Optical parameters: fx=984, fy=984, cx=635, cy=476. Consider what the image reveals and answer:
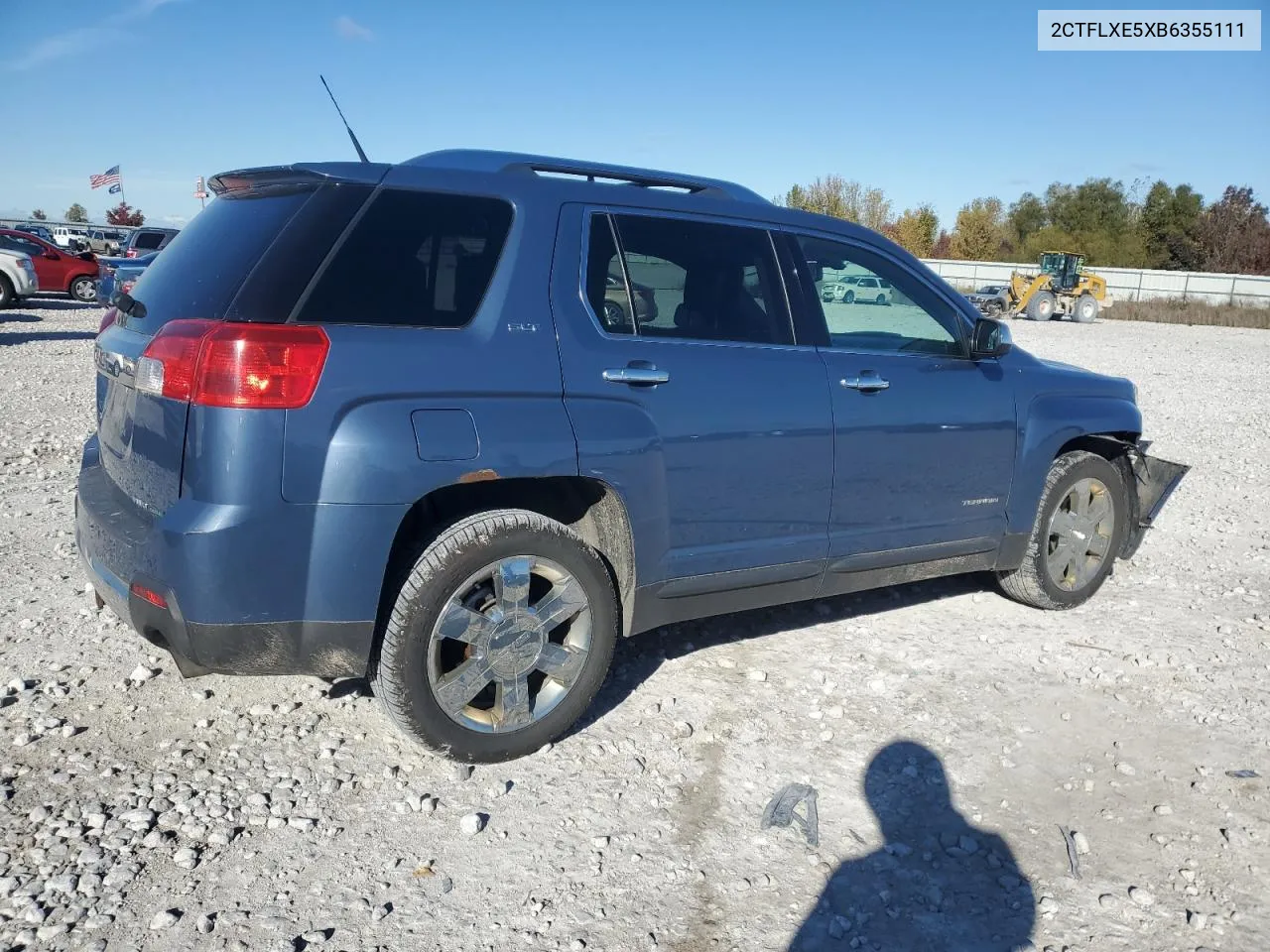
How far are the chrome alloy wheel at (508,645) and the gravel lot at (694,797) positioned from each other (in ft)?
0.73

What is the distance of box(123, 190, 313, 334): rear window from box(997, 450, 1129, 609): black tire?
3.68m

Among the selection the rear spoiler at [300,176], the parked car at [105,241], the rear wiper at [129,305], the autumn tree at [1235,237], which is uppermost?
the autumn tree at [1235,237]

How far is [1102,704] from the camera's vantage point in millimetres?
4070

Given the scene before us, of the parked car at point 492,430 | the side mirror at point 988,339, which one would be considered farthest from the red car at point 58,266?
the side mirror at point 988,339

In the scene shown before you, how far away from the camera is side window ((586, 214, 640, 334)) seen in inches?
135

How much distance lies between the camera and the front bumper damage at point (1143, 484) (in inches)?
206

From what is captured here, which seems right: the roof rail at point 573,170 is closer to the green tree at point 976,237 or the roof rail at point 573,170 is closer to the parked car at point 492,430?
the parked car at point 492,430

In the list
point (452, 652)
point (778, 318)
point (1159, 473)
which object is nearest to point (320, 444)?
point (452, 652)

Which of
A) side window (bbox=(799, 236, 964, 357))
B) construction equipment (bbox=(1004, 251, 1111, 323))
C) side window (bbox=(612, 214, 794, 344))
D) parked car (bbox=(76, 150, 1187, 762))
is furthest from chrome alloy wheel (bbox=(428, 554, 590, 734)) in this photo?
construction equipment (bbox=(1004, 251, 1111, 323))

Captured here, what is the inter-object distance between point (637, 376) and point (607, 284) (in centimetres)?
36

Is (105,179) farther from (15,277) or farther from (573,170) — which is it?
(573,170)

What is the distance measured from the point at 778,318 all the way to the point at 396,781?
7.28 ft

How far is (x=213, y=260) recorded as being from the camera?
3.14 meters

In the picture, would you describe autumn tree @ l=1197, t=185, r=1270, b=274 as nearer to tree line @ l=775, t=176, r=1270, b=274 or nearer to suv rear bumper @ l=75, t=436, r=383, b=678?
tree line @ l=775, t=176, r=1270, b=274
